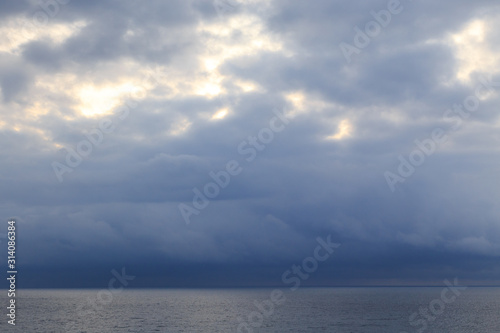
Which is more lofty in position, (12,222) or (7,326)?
(12,222)

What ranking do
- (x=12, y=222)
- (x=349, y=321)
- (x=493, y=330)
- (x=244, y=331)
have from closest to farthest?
1. (x=12, y=222)
2. (x=244, y=331)
3. (x=493, y=330)
4. (x=349, y=321)

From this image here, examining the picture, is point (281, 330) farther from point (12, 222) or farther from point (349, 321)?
point (12, 222)

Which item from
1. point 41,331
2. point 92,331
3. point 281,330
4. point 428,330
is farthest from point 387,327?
point 41,331

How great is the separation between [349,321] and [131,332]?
6417 centimetres

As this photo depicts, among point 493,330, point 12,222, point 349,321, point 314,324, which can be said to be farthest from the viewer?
point 349,321

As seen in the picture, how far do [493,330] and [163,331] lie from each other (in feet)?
278

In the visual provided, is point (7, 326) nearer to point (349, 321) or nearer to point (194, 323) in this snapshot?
point (194, 323)

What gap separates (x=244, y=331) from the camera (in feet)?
370

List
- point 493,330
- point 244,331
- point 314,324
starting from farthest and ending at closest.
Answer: point 314,324
point 493,330
point 244,331

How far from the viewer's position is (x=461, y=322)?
14062 centimetres

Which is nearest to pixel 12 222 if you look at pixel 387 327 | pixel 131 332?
pixel 131 332

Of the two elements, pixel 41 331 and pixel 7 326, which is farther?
pixel 7 326

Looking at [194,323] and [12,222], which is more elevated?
[12,222]

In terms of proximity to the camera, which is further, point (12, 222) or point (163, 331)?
point (163, 331)
